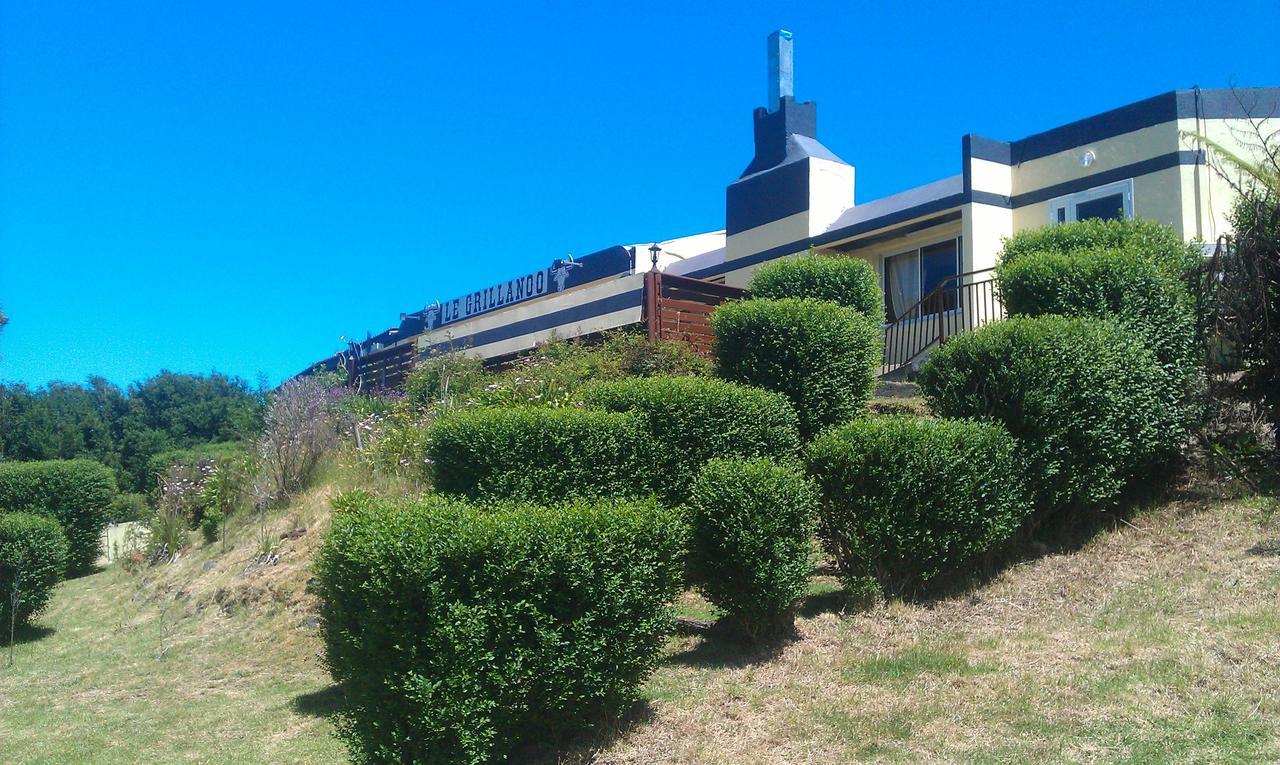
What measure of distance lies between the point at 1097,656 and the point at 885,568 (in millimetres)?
1768

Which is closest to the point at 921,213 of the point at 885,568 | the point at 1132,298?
the point at 1132,298

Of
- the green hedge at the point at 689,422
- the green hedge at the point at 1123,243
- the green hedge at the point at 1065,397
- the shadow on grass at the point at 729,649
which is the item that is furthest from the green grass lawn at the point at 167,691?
the green hedge at the point at 1123,243

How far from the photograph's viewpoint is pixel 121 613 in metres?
13.9

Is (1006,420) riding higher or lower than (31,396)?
lower

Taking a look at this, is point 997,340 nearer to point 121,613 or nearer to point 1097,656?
point 1097,656

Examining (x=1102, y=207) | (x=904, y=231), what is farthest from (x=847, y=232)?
(x=1102, y=207)

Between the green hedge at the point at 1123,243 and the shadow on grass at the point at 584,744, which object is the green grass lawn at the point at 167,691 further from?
the green hedge at the point at 1123,243

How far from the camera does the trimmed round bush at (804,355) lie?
9.95 metres

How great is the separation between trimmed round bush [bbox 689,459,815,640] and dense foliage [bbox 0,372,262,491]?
89.4 ft

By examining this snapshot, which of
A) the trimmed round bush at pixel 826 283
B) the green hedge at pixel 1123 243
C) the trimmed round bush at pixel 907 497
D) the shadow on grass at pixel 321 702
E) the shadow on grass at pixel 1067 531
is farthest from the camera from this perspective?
the trimmed round bush at pixel 826 283

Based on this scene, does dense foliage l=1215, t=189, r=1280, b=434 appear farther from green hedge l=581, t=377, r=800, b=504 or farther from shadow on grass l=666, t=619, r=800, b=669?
shadow on grass l=666, t=619, r=800, b=669

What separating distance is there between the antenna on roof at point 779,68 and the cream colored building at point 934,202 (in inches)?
1.2

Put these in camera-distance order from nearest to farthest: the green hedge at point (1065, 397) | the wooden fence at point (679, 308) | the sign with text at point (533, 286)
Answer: the green hedge at point (1065, 397) < the wooden fence at point (679, 308) < the sign with text at point (533, 286)

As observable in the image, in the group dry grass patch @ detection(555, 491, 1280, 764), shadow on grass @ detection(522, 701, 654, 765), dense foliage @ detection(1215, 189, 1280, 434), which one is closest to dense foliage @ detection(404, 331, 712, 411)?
dry grass patch @ detection(555, 491, 1280, 764)
